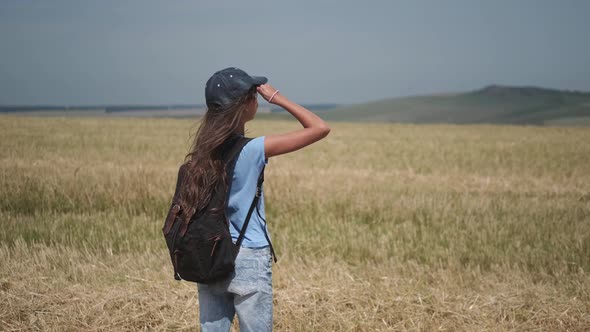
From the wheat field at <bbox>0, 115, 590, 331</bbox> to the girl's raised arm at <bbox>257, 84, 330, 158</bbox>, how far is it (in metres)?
0.40

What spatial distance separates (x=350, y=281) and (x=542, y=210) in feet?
15.7

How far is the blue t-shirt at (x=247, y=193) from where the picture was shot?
267cm

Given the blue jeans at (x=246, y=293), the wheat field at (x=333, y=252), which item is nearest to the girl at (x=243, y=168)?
the blue jeans at (x=246, y=293)

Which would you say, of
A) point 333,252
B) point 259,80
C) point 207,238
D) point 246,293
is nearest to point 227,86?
point 259,80

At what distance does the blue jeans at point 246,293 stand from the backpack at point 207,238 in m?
0.06

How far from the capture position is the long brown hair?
2.62 m

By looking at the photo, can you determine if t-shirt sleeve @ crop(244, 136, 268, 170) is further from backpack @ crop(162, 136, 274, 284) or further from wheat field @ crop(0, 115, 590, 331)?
wheat field @ crop(0, 115, 590, 331)

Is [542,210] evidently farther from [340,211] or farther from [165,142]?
[165,142]

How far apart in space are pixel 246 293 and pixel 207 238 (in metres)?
0.30

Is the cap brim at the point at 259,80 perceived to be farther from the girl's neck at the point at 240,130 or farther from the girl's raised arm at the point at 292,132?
the girl's neck at the point at 240,130

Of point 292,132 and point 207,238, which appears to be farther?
point 292,132

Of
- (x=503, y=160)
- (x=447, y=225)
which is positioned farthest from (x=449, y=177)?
(x=447, y=225)

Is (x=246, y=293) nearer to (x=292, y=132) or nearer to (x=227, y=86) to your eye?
(x=292, y=132)

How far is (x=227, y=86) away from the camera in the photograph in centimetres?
266
